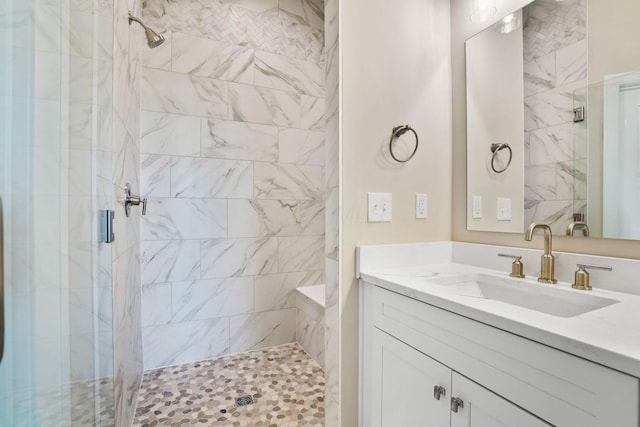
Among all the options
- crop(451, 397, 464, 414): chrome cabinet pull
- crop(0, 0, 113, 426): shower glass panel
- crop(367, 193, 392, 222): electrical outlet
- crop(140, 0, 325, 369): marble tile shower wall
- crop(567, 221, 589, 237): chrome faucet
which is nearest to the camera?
crop(0, 0, 113, 426): shower glass panel

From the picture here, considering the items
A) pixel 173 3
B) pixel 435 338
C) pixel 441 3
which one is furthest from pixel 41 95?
pixel 173 3

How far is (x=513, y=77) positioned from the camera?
128 centimetres

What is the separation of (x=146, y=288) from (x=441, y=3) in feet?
8.14

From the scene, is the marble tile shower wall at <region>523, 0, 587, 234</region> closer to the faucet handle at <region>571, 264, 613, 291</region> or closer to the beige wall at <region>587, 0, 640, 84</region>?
the beige wall at <region>587, 0, 640, 84</region>

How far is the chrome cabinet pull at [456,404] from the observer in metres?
0.84

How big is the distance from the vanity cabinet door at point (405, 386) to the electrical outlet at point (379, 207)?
1.51 feet

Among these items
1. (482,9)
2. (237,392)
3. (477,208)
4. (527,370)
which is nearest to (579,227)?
(477,208)

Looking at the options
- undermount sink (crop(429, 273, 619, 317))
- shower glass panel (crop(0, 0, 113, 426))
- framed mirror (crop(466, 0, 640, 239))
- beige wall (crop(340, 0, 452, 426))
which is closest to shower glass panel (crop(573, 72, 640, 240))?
framed mirror (crop(466, 0, 640, 239))

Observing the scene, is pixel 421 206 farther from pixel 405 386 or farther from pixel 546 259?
pixel 405 386

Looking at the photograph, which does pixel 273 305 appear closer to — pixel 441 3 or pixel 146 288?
pixel 146 288

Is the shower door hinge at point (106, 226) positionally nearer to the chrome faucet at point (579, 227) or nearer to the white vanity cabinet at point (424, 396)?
the white vanity cabinet at point (424, 396)

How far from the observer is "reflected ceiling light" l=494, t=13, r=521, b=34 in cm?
126

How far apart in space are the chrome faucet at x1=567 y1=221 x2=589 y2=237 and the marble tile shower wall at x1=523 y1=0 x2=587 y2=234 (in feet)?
0.06

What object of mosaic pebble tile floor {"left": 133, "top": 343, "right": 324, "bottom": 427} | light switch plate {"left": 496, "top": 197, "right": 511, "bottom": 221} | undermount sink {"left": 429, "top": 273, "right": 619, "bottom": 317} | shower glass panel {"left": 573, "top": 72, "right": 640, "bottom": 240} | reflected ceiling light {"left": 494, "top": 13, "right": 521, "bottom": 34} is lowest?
mosaic pebble tile floor {"left": 133, "top": 343, "right": 324, "bottom": 427}
